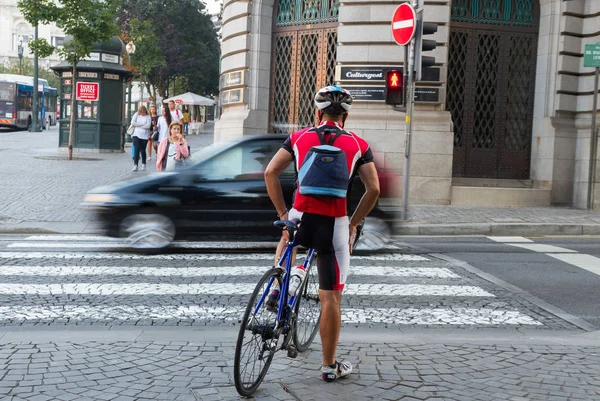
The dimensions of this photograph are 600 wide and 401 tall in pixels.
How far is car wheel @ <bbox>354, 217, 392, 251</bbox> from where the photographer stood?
1035cm

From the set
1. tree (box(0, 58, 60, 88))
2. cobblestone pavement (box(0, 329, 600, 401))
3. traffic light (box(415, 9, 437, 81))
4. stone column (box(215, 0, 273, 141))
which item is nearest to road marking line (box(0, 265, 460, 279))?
cobblestone pavement (box(0, 329, 600, 401))

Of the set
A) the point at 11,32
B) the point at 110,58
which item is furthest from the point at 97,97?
the point at 11,32

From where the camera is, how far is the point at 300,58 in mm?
20078

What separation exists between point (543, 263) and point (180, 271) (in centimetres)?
434

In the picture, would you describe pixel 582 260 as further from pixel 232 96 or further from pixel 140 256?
pixel 232 96

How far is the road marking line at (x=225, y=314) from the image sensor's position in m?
6.69

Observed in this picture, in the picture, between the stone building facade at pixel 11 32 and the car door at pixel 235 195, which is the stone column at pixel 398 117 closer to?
the car door at pixel 235 195

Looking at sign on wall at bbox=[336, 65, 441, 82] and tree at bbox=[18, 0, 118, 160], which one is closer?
sign on wall at bbox=[336, 65, 441, 82]

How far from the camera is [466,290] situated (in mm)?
8164

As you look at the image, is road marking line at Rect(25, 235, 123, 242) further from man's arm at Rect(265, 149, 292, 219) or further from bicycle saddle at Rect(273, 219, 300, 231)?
bicycle saddle at Rect(273, 219, 300, 231)

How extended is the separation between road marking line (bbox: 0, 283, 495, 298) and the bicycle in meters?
2.67

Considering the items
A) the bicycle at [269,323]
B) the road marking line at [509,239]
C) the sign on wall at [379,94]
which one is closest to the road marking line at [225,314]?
the bicycle at [269,323]

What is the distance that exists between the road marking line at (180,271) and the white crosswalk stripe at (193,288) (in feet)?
0.03

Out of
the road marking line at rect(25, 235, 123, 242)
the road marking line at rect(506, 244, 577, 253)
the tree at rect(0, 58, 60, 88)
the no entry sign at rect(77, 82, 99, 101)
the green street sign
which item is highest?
the tree at rect(0, 58, 60, 88)
